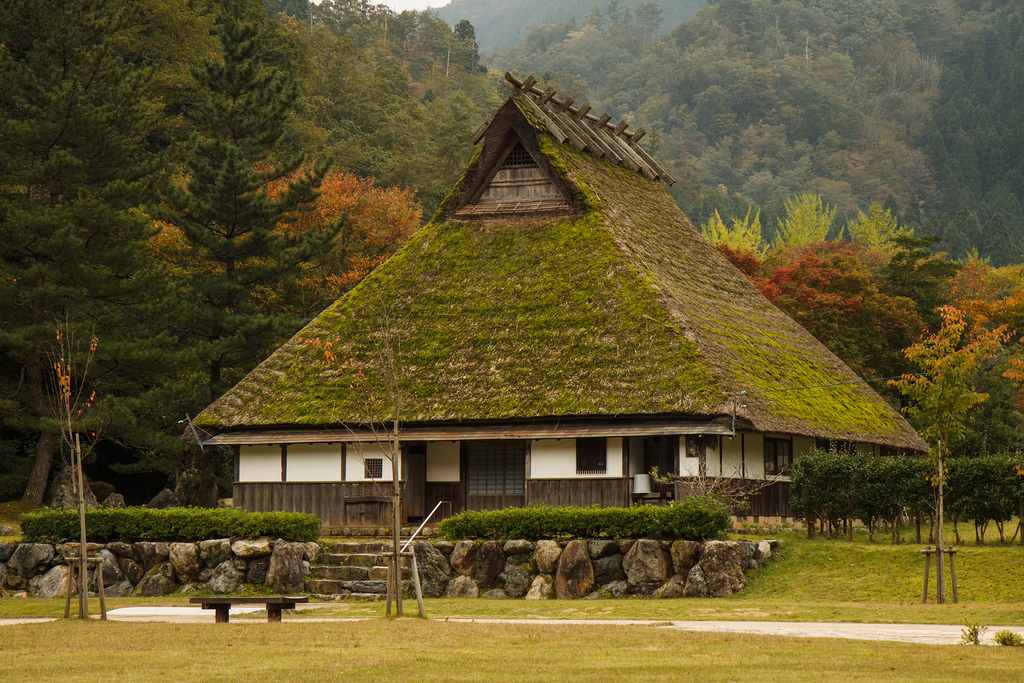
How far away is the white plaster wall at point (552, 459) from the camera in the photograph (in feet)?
84.1

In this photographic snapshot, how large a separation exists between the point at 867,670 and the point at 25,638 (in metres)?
10.4

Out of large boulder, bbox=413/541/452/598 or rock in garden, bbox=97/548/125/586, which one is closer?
large boulder, bbox=413/541/452/598

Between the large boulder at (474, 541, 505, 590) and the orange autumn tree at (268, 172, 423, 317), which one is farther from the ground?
the orange autumn tree at (268, 172, 423, 317)

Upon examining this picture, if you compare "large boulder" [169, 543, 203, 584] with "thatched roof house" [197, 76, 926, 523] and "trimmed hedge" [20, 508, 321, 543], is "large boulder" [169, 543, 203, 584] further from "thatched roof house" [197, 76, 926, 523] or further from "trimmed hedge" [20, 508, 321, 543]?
"thatched roof house" [197, 76, 926, 523]

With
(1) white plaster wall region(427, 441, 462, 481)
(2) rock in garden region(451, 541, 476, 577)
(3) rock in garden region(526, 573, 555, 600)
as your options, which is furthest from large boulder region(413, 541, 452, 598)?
(1) white plaster wall region(427, 441, 462, 481)

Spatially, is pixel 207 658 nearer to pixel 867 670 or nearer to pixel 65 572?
pixel 867 670

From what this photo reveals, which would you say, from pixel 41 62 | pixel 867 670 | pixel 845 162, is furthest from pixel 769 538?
pixel 845 162

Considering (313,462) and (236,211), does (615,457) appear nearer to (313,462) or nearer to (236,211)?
(313,462)

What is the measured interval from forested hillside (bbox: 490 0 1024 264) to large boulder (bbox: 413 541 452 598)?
69.9m

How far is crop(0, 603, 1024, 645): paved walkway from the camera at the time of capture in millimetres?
12938

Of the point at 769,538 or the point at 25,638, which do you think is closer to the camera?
the point at 25,638

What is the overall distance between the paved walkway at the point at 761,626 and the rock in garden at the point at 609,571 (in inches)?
165

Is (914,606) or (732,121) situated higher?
(732,121)

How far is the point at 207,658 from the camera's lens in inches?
462
